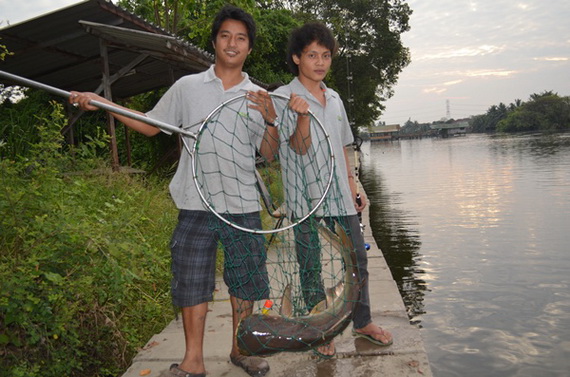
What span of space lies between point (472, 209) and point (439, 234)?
2.87 metres

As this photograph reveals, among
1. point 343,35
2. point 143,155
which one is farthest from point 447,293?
point 343,35

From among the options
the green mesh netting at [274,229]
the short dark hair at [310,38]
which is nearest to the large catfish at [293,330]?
the green mesh netting at [274,229]

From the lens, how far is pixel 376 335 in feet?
11.5

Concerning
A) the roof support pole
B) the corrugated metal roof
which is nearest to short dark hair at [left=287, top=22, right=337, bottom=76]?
the corrugated metal roof

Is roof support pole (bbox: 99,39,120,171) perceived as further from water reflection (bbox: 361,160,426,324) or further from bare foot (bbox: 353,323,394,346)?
bare foot (bbox: 353,323,394,346)

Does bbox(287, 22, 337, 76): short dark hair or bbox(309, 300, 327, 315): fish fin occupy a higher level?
bbox(287, 22, 337, 76): short dark hair

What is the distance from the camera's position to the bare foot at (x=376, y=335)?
11.5ft

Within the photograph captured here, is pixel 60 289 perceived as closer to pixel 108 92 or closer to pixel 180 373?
pixel 180 373

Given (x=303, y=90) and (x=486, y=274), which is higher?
(x=303, y=90)

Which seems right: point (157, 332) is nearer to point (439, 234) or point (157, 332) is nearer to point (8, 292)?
point (8, 292)

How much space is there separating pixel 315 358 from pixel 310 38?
198 cm

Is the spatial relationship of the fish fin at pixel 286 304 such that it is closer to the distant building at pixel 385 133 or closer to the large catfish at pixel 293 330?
the large catfish at pixel 293 330

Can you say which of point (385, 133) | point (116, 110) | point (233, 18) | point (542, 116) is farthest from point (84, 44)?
point (385, 133)

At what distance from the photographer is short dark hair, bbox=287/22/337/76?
3215mm
